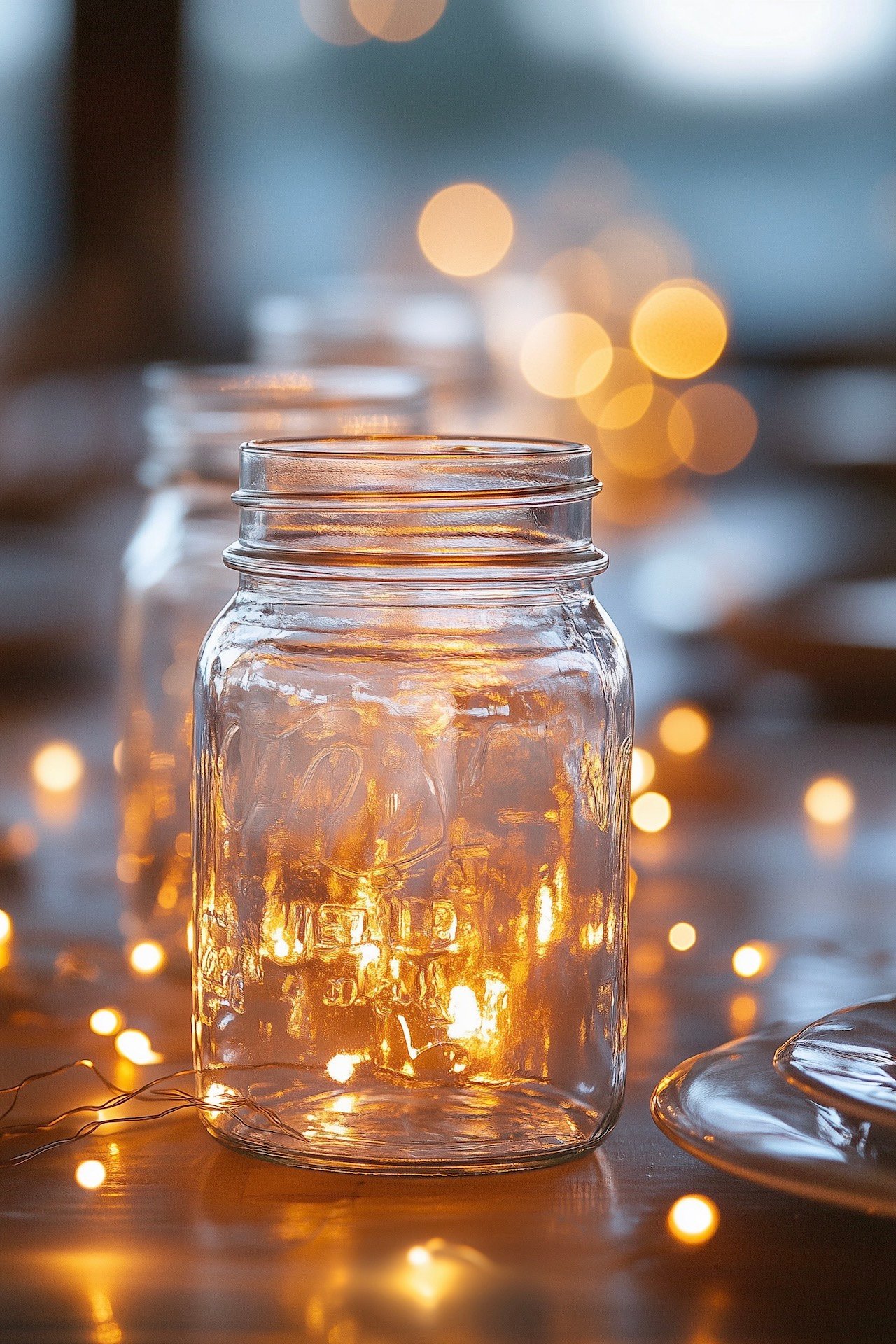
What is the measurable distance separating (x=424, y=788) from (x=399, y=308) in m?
1.13

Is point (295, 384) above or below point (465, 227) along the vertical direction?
below

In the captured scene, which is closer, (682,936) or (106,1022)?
(106,1022)

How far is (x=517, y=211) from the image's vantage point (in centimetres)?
431

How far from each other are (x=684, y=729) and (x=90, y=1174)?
850 mm

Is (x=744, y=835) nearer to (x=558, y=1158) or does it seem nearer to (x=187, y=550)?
(x=187, y=550)

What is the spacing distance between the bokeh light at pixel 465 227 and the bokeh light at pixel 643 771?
3164 mm

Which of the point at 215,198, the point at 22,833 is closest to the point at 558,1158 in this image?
the point at 22,833

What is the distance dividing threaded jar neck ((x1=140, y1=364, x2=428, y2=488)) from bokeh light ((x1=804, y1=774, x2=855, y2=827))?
368mm

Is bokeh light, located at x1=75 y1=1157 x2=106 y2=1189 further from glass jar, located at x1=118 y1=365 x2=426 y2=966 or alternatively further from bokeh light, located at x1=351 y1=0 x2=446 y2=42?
bokeh light, located at x1=351 y1=0 x2=446 y2=42

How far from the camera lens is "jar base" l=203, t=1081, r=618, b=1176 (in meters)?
0.51

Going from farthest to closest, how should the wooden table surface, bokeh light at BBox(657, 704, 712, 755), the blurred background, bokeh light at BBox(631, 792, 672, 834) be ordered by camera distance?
1. the blurred background
2. bokeh light at BBox(657, 704, 712, 755)
3. bokeh light at BBox(631, 792, 672, 834)
4. the wooden table surface

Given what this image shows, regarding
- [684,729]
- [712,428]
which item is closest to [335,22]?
[712,428]

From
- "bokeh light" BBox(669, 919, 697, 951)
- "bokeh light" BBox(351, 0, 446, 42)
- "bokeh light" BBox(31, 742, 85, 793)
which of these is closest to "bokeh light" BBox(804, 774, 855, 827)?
"bokeh light" BBox(669, 919, 697, 951)

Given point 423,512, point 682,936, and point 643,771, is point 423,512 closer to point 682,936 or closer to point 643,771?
point 682,936
